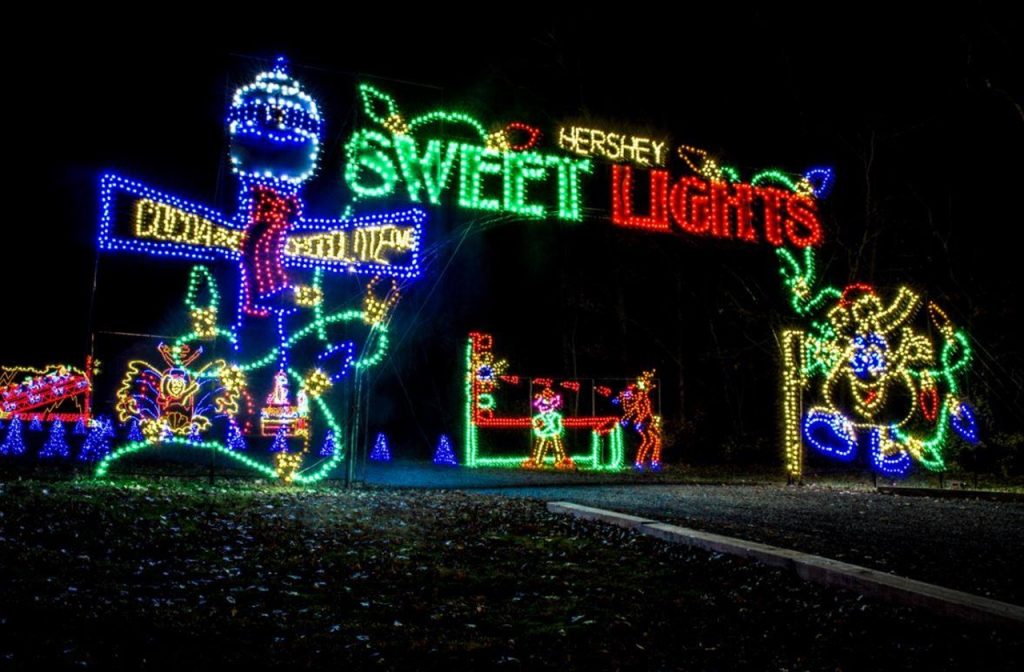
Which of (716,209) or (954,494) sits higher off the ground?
(716,209)

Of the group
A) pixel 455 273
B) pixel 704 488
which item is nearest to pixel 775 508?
pixel 704 488

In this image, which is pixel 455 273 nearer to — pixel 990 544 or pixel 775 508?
pixel 775 508

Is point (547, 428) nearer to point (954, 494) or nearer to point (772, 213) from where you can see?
point (772, 213)

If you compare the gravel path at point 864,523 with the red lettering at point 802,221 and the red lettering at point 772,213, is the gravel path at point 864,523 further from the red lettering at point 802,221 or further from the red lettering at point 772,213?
the red lettering at point 802,221

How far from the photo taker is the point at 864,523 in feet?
31.0

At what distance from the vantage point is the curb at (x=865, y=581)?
4582mm

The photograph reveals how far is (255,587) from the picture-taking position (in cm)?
562

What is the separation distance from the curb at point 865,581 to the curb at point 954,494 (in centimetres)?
747

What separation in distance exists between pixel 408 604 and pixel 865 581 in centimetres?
304

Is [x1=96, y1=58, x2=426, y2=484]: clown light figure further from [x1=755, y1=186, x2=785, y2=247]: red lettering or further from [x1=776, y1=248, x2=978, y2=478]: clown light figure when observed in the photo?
[x1=776, y1=248, x2=978, y2=478]: clown light figure

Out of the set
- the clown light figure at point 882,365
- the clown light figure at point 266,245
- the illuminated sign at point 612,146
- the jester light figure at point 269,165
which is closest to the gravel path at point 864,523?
the clown light figure at point 266,245

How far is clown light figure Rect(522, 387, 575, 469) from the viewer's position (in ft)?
68.2

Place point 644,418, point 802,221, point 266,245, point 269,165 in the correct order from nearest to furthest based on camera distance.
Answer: point 266,245 → point 269,165 → point 802,221 → point 644,418

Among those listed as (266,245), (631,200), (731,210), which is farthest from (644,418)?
(266,245)
